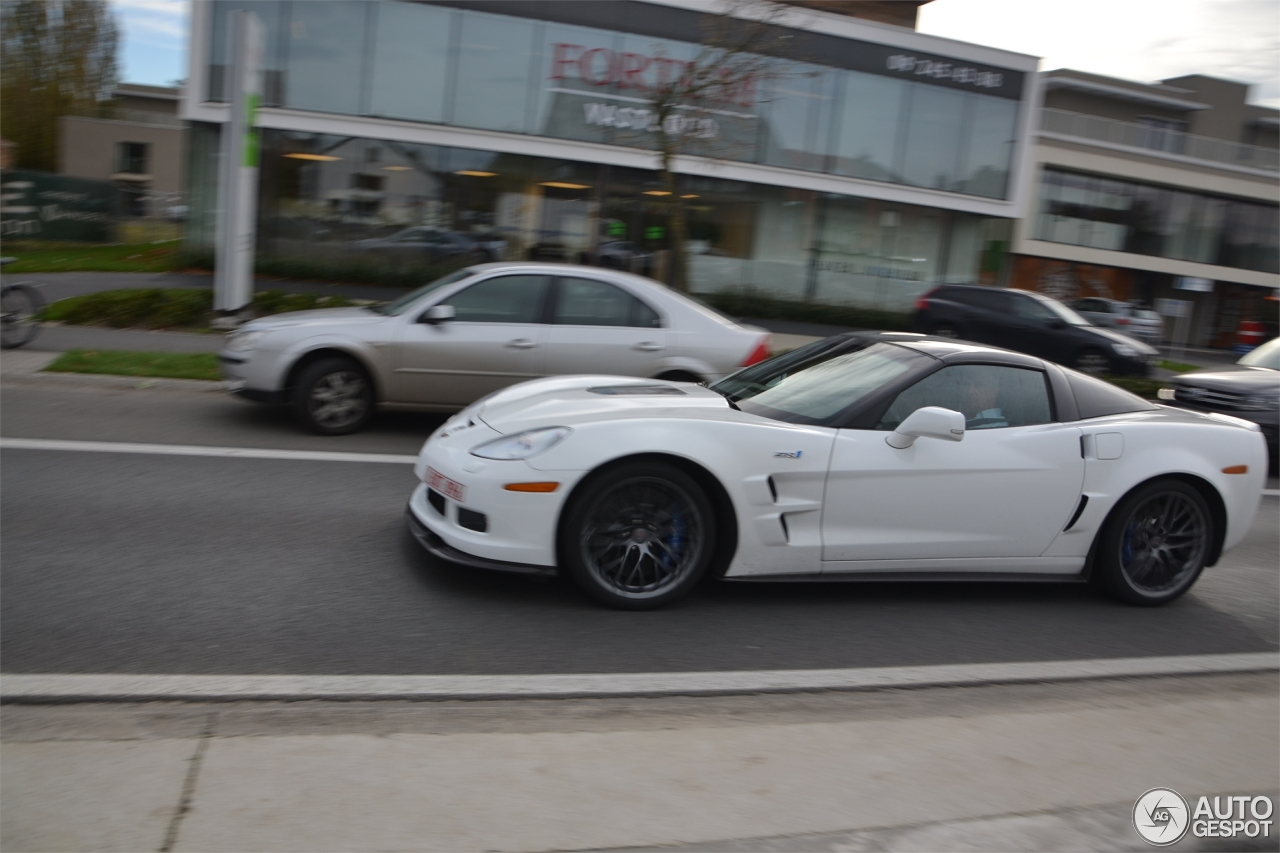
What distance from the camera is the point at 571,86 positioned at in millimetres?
23922

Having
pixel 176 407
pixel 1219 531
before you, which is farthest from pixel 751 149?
pixel 1219 531

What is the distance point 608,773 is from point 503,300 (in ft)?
18.6

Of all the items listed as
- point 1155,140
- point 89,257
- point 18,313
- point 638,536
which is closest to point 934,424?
point 638,536

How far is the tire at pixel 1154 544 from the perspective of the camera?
5613 mm

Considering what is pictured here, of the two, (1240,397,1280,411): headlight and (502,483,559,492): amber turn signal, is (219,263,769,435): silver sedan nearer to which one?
(502,483,559,492): amber turn signal

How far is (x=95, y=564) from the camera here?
4.93 meters

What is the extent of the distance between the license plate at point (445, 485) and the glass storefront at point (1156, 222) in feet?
119

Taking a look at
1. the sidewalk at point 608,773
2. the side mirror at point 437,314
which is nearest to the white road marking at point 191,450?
the side mirror at point 437,314

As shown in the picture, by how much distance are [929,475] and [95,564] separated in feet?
13.4

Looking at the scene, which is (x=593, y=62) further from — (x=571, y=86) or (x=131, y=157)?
(x=131, y=157)

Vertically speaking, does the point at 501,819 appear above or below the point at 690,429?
below

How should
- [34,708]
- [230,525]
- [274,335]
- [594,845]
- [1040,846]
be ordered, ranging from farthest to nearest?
1. [274,335]
2. [230,525]
3. [34,708]
4. [1040,846]
5. [594,845]

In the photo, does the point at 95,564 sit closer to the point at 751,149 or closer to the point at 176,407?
the point at 176,407

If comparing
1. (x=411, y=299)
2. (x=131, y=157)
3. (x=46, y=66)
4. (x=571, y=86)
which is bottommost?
(x=411, y=299)
